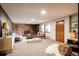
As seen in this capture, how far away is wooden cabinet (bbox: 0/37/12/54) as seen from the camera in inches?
124

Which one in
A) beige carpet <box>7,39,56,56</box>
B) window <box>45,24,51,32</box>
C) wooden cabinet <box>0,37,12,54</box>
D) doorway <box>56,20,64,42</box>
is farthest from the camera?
doorway <box>56,20,64,42</box>

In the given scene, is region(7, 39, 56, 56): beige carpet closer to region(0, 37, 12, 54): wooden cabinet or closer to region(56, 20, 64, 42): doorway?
region(0, 37, 12, 54): wooden cabinet

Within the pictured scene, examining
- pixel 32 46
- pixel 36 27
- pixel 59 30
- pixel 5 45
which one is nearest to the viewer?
pixel 5 45

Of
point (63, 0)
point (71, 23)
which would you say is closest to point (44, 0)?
point (63, 0)

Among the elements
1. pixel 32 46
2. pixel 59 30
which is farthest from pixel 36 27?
pixel 59 30

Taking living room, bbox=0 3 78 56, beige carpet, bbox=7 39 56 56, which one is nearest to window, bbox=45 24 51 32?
living room, bbox=0 3 78 56

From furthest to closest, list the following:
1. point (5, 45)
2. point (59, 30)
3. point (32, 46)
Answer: point (59, 30) → point (32, 46) → point (5, 45)

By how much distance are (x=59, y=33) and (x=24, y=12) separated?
5.03 ft

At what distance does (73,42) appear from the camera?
359cm

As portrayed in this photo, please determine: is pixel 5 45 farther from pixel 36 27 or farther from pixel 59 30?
pixel 59 30

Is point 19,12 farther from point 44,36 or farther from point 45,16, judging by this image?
point 44,36

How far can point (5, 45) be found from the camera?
3271mm

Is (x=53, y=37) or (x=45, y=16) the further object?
(x=53, y=37)

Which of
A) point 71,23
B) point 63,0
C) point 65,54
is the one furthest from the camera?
point 71,23
